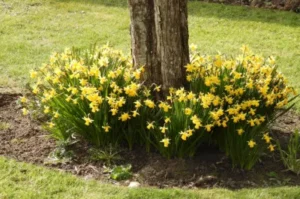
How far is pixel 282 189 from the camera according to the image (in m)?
3.79

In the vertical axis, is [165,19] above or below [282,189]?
above

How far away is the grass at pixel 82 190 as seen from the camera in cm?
364

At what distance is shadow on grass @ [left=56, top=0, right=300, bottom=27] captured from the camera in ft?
29.0

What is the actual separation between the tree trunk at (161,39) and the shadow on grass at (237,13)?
4.84 meters

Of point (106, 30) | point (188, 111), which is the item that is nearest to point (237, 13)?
point (106, 30)

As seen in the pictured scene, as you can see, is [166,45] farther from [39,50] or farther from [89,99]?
[39,50]

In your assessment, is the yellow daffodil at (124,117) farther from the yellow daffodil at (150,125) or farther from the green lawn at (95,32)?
the green lawn at (95,32)

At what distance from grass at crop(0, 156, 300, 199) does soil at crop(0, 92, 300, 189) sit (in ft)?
0.43

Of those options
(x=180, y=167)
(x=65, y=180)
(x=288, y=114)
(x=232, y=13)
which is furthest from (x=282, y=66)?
(x=65, y=180)

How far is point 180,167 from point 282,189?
69 cm

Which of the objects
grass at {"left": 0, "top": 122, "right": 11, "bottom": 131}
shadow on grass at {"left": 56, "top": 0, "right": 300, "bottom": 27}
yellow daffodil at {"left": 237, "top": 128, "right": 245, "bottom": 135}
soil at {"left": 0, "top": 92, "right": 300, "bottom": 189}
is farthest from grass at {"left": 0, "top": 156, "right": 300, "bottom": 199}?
shadow on grass at {"left": 56, "top": 0, "right": 300, "bottom": 27}

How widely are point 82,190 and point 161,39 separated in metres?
1.18

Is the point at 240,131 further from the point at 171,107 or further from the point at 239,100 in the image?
the point at 171,107

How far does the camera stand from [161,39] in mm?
4090
